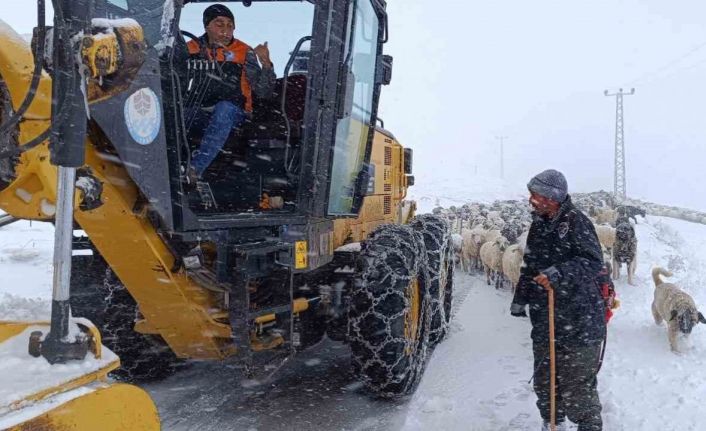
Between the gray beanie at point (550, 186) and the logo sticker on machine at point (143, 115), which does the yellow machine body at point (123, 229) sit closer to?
the logo sticker on machine at point (143, 115)

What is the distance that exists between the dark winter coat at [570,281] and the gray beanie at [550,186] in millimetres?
75

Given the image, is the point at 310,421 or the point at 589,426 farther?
the point at 310,421

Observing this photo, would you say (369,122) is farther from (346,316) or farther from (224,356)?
(224,356)

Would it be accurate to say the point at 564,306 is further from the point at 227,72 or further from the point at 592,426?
the point at 227,72

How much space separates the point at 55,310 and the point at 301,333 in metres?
2.61

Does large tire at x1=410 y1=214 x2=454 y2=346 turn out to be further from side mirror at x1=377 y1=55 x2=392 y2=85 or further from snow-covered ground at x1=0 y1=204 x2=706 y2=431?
side mirror at x1=377 y1=55 x2=392 y2=85

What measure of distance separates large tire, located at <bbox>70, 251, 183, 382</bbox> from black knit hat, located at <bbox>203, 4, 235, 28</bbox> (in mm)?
1831

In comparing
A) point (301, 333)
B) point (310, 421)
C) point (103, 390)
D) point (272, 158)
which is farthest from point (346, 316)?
point (103, 390)

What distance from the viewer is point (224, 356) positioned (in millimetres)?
4090

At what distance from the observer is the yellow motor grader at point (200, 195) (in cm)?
208

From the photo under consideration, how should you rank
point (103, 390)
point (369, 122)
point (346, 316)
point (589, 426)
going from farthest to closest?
point (369, 122) < point (346, 316) < point (589, 426) < point (103, 390)

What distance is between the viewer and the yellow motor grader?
6.82 feet

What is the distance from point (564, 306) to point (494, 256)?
24.9 feet

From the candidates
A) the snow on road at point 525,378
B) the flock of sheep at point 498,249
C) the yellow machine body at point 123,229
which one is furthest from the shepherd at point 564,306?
the flock of sheep at point 498,249
